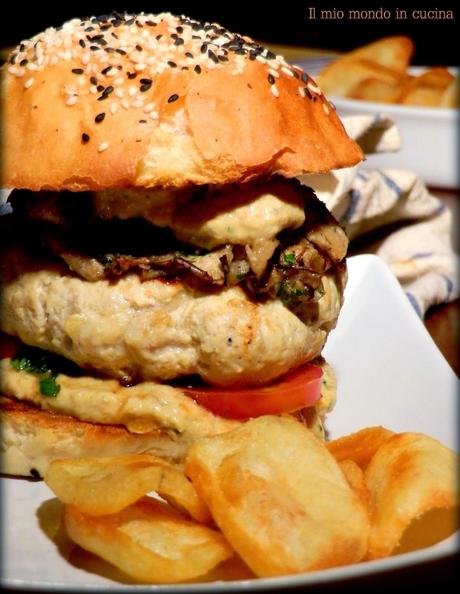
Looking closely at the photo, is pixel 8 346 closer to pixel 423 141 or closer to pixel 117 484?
pixel 117 484

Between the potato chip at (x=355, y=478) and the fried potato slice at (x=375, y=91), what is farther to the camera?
the fried potato slice at (x=375, y=91)

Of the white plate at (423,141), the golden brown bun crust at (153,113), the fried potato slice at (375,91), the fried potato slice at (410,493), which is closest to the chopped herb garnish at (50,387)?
the golden brown bun crust at (153,113)

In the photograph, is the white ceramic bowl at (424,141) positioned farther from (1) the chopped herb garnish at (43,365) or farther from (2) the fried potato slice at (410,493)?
(2) the fried potato slice at (410,493)

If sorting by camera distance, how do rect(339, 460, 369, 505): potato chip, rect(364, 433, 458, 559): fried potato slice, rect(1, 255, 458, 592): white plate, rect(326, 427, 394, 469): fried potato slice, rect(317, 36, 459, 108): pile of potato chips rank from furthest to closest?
rect(317, 36, 459, 108): pile of potato chips, rect(326, 427, 394, 469): fried potato slice, rect(339, 460, 369, 505): potato chip, rect(364, 433, 458, 559): fried potato slice, rect(1, 255, 458, 592): white plate

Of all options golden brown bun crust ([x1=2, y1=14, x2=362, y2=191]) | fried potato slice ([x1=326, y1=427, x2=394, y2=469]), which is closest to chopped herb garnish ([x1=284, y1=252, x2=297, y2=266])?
golden brown bun crust ([x1=2, y1=14, x2=362, y2=191])

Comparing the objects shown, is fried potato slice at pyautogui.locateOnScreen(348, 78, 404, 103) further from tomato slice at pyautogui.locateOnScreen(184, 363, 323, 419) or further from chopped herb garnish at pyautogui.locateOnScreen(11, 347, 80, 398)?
chopped herb garnish at pyautogui.locateOnScreen(11, 347, 80, 398)

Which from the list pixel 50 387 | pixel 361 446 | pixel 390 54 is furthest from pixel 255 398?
pixel 390 54
